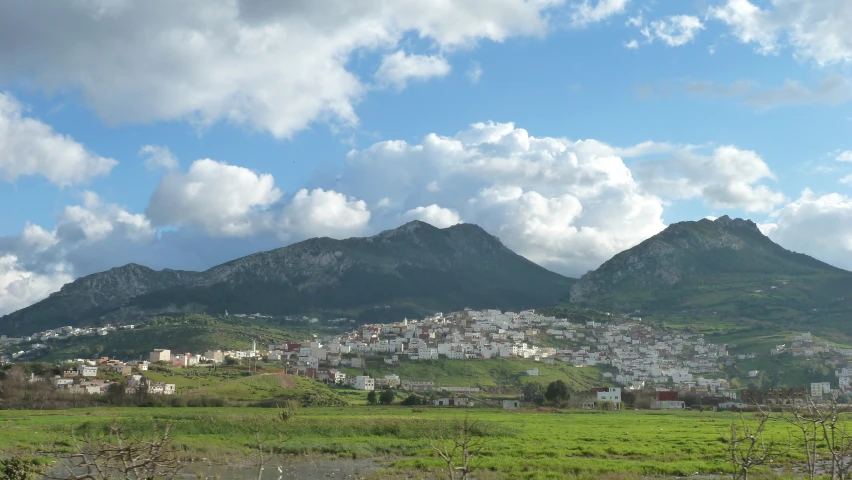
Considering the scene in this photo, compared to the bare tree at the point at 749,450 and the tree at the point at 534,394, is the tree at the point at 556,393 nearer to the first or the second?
the tree at the point at 534,394

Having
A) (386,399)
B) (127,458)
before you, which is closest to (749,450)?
(127,458)

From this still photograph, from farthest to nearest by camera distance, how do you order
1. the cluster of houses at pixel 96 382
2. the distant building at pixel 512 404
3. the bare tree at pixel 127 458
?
the distant building at pixel 512 404, the cluster of houses at pixel 96 382, the bare tree at pixel 127 458

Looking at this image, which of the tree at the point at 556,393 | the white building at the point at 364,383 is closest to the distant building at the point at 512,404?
the tree at the point at 556,393

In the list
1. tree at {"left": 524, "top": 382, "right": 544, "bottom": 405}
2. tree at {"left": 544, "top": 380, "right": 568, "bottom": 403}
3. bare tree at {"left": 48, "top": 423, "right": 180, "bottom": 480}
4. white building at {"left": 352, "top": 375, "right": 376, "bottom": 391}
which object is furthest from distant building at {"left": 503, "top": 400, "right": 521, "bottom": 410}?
bare tree at {"left": 48, "top": 423, "right": 180, "bottom": 480}

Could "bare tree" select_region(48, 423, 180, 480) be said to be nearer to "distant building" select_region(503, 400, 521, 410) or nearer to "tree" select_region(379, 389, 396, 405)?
"tree" select_region(379, 389, 396, 405)

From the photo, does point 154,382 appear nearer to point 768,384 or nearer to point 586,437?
point 586,437

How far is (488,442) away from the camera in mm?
48406

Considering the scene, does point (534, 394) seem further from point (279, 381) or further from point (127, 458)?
point (127, 458)

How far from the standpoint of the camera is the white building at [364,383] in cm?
15062

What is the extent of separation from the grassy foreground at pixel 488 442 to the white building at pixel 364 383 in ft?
282

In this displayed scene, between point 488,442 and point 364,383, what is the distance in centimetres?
10554

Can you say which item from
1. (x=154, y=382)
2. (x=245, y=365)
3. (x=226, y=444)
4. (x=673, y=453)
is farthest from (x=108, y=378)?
(x=673, y=453)

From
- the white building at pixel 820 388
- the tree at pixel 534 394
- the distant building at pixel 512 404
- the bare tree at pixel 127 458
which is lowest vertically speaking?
the distant building at pixel 512 404

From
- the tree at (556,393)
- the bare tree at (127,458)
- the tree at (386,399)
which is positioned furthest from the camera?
the tree at (556,393)
